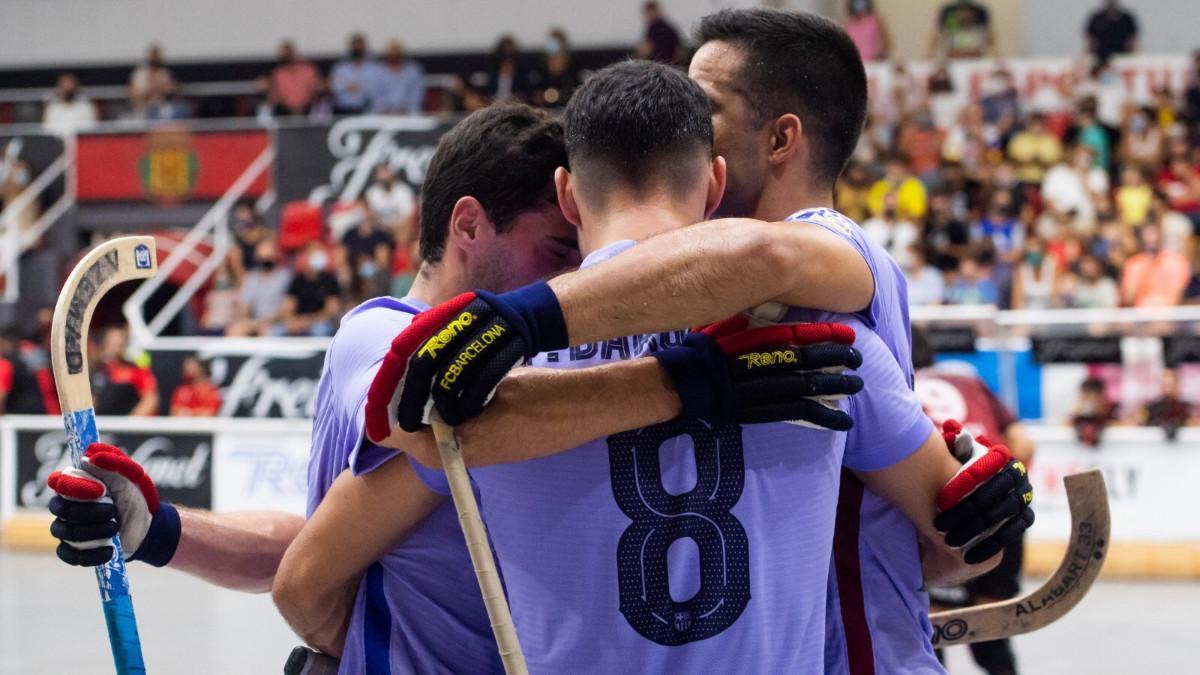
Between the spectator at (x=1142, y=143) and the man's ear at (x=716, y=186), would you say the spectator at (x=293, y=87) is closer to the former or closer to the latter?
the spectator at (x=1142, y=143)

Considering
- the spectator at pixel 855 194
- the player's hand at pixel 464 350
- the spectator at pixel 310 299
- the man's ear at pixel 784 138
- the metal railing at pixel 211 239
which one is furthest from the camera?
the metal railing at pixel 211 239

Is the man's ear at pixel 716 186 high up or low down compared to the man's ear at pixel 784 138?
down

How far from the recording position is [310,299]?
13156 mm

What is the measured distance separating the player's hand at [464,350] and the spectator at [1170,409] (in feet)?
27.3

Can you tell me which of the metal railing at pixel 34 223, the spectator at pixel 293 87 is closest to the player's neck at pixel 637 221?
the metal railing at pixel 34 223

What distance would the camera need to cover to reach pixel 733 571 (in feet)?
6.20

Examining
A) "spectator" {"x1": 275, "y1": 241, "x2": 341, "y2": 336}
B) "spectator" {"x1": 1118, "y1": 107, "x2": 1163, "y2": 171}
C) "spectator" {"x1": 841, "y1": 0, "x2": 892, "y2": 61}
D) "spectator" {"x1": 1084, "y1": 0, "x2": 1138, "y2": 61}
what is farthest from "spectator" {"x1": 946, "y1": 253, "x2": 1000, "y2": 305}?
"spectator" {"x1": 841, "y1": 0, "x2": 892, "y2": 61}

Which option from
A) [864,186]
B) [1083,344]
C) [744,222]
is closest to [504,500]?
[744,222]

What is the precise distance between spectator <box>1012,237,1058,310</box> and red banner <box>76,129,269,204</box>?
861 centimetres

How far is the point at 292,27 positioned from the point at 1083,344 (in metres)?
13.4

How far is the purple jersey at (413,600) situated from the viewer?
229 centimetres

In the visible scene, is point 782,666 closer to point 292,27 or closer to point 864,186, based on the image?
point 864,186

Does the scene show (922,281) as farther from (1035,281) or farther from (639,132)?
(639,132)

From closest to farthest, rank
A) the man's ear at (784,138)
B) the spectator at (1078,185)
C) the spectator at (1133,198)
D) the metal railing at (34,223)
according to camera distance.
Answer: the man's ear at (784,138) < the spectator at (1133,198) < the spectator at (1078,185) < the metal railing at (34,223)
